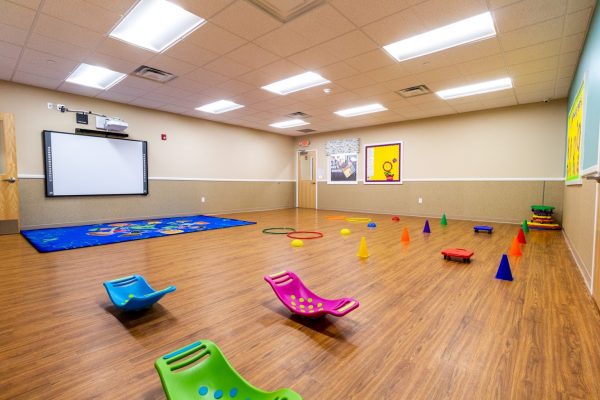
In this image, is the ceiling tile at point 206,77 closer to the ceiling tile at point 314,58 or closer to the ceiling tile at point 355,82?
the ceiling tile at point 314,58


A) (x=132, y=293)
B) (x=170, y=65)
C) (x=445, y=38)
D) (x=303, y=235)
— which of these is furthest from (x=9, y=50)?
(x=445, y=38)

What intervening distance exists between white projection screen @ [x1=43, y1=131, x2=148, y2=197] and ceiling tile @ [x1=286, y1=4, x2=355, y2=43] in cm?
487

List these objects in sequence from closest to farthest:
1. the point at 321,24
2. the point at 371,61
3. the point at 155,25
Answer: the point at 321,24
the point at 155,25
the point at 371,61

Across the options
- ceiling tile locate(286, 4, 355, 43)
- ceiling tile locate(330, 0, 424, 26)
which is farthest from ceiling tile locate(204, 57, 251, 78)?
ceiling tile locate(330, 0, 424, 26)

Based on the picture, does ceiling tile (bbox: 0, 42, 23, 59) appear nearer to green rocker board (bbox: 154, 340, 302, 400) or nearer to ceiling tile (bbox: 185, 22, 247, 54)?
ceiling tile (bbox: 185, 22, 247, 54)

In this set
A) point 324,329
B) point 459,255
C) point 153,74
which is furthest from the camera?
point 153,74

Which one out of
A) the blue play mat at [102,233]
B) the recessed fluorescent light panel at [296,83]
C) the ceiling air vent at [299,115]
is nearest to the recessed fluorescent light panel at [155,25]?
the recessed fluorescent light panel at [296,83]

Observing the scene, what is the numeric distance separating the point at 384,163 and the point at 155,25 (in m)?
6.42

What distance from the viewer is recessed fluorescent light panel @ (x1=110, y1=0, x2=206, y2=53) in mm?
2939

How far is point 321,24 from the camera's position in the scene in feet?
A: 9.96

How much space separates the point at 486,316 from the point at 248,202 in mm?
7472

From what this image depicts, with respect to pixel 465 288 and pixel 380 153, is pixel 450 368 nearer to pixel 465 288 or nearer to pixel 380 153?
pixel 465 288

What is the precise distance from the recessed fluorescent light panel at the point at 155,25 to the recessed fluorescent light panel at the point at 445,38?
2.35 metres

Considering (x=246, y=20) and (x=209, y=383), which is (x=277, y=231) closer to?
(x=246, y=20)
